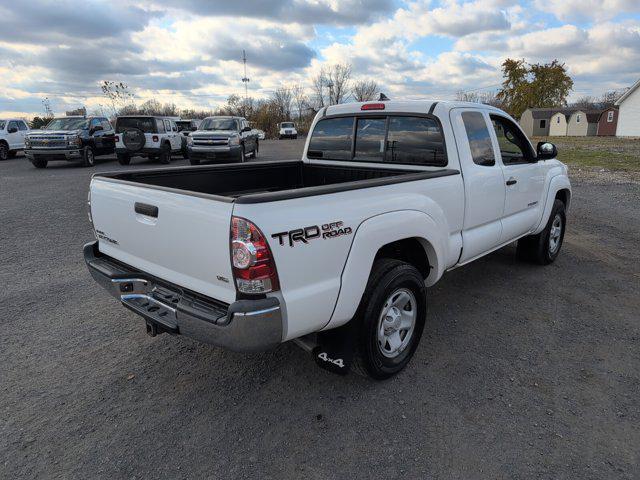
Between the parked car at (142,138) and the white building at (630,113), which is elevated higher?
the white building at (630,113)

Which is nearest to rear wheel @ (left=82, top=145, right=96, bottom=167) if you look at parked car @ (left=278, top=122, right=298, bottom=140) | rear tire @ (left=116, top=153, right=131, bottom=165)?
rear tire @ (left=116, top=153, right=131, bottom=165)

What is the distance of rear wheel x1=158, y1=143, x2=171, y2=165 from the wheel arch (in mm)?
17539

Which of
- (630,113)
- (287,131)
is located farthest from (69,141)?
(630,113)

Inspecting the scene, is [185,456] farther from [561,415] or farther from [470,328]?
[470,328]

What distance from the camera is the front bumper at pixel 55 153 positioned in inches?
679

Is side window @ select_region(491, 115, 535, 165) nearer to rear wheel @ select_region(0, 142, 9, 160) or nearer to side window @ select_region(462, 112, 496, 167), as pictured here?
side window @ select_region(462, 112, 496, 167)

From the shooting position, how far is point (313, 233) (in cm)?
253

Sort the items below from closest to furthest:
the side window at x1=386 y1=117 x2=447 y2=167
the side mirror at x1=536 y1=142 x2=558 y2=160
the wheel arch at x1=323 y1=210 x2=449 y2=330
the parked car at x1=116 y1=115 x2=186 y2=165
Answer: the wheel arch at x1=323 y1=210 x2=449 y2=330 < the side window at x1=386 y1=117 x2=447 y2=167 < the side mirror at x1=536 y1=142 x2=558 y2=160 < the parked car at x1=116 y1=115 x2=186 y2=165

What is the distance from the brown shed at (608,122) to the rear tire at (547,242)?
64.4 m

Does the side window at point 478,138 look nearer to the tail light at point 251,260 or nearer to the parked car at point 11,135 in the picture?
the tail light at point 251,260

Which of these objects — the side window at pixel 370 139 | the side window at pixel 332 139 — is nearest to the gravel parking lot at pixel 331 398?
the side window at pixel 370 139

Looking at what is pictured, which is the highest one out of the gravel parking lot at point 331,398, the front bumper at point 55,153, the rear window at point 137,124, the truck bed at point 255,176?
the rear window at point 137,124

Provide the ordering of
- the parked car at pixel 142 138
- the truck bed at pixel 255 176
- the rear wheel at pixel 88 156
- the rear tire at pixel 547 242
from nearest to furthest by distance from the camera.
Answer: the truck bed at pixel 255 176
the rear tire at pixel 547 242
the parked car at pixel 142 138
the rear wheel at pixel 88 156

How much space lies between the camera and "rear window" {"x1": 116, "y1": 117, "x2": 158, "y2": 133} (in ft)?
60.6
